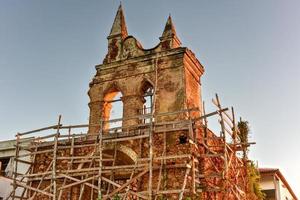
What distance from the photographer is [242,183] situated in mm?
14805

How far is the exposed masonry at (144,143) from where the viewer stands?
12.0 metres

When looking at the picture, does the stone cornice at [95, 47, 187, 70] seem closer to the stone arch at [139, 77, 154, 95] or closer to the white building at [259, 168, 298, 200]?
the stone arch at [139, 77, 154, 95]

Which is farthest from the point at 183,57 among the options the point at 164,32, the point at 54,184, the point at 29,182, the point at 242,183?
the point at 29,182

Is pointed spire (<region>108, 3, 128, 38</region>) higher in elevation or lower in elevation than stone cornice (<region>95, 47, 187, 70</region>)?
higher

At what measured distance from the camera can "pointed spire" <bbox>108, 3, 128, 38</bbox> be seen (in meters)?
16.2

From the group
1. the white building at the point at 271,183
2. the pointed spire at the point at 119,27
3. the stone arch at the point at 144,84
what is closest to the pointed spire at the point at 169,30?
the stone arch at the point at 144,84

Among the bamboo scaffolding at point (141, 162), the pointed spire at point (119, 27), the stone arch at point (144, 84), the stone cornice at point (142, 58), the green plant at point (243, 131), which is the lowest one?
the bamboo scaffolding at point (141, 162)

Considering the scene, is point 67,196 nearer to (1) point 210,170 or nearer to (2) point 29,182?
(2) point 29,182

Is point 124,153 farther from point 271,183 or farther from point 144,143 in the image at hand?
point 271,183

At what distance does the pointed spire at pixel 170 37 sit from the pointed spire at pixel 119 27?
2048 mm

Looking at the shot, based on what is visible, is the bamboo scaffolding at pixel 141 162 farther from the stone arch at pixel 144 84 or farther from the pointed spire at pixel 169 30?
the pointed spire at pixel 169 30

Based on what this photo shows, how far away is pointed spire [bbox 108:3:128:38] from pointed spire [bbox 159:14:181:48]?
2048mm

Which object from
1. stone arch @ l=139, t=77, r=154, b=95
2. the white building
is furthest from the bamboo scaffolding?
the white building

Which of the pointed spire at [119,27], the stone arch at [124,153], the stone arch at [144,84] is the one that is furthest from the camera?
the pointed spire at [119,27]
